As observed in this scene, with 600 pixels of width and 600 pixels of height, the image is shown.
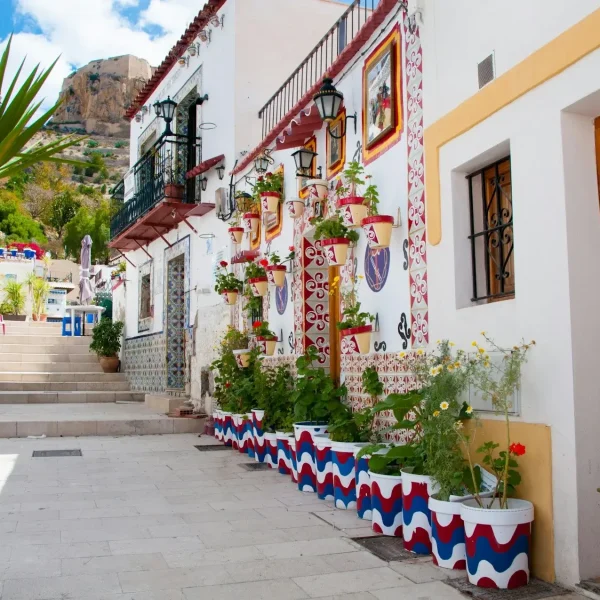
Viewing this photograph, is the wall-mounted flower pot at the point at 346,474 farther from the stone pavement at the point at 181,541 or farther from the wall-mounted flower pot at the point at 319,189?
the wall-mounted flower pot at the point at 319,189

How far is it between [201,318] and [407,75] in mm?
6971

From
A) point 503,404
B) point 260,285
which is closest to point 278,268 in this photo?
point 260,285

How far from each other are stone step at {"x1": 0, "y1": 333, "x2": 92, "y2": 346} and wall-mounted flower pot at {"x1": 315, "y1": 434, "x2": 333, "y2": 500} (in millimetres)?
13176

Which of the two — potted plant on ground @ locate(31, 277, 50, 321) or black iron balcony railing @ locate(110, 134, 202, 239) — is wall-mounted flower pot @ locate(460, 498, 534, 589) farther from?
potted plant on ground @ locate(31, 277, 50, 321)

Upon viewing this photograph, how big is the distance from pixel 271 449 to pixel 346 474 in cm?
217

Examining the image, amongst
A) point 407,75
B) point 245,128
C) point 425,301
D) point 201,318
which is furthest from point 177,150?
point 425,301

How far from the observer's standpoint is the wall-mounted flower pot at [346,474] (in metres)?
5.56

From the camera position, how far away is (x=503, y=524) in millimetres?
3639

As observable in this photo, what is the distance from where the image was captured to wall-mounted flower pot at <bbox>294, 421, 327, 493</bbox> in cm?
635

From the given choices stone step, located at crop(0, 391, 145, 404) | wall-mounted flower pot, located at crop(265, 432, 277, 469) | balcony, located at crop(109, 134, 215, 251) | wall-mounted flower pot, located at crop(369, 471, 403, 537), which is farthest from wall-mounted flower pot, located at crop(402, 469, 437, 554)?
stone step, located at crop(0, 391, 145, 404)

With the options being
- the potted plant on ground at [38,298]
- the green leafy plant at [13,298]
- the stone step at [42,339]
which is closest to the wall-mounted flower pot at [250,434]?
the stone step at [42,339]

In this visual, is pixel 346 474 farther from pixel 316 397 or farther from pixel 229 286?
pixel 229 286

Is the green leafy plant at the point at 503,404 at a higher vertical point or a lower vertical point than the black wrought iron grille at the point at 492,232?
lower

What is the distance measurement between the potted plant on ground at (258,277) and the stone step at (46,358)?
29.9 feet
